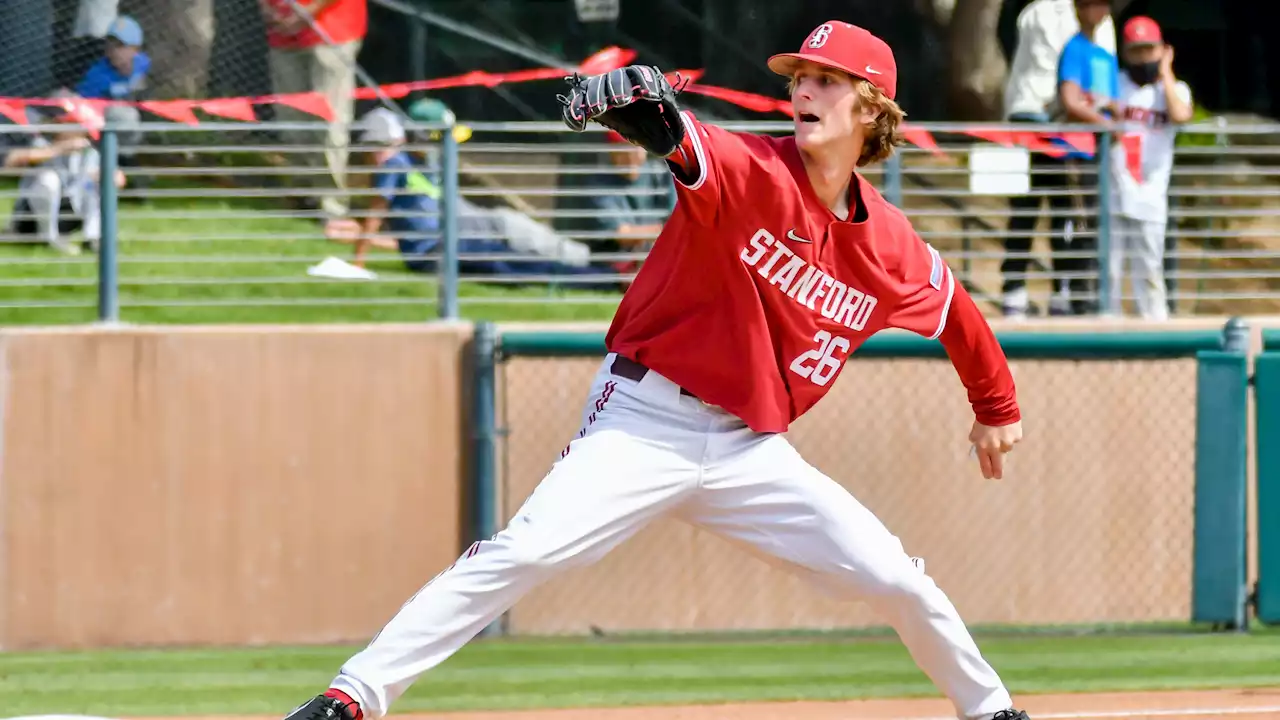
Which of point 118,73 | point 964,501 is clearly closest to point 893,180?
point 964,501

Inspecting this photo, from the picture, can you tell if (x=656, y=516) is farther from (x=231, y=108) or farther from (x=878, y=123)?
(x=231, y=108)

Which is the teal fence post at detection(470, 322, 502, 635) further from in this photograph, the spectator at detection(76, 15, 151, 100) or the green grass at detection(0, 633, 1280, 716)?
the spectator at detection(76, 15, 151, 100)

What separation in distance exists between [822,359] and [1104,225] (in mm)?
4992

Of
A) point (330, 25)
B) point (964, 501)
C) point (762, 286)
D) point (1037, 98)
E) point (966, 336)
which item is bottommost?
point (964, 501)

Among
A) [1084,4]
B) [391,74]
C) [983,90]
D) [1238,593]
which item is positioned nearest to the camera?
[1238,593]

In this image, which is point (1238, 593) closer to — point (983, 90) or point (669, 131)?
point (669, 131)

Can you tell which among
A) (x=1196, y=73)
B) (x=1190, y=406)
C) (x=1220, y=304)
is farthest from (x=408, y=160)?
(x=1196, y=73)

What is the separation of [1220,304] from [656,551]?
5.15 metres

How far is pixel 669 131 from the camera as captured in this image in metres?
4.22

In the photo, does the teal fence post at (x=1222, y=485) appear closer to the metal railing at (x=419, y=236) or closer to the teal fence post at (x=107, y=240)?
the metal railing at (x=419, y=236)

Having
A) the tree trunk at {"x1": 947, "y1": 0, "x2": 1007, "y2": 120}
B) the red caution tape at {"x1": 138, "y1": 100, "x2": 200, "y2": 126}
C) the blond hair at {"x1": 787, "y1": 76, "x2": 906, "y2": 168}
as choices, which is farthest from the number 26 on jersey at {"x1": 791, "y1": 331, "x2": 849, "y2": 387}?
the tree trunk at {"x1": 947, "y1": 0, "x2": 1007, "y2": 120}

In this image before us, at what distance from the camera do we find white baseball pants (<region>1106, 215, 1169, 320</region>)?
31.4 ft

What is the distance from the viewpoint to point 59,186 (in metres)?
9.74

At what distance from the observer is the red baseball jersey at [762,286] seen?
4562 millimetres
